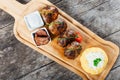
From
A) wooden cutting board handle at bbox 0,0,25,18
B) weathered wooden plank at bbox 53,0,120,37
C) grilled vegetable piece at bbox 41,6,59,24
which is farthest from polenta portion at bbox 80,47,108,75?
wooden cutting board handle at bbox 0,0,25,18

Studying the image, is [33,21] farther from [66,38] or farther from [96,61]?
[96,61]

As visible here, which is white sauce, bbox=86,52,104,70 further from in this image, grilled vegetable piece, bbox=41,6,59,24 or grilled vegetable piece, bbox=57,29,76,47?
grilled vegetable piece, bbox=41,6,59,24

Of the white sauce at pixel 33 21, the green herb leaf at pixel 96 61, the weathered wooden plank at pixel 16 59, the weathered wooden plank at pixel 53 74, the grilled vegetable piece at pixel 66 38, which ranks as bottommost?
the weathered wooden plank at pixel 53 74

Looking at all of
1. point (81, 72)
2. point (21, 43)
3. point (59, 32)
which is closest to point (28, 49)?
point (21, 43)

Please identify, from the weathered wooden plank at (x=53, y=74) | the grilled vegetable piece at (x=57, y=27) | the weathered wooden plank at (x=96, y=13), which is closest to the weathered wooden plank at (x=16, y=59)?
the weathered wooden plank at (x=53, y=74)

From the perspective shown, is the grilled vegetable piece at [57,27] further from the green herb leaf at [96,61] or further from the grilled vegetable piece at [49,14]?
the green herb leaf at [96,61]

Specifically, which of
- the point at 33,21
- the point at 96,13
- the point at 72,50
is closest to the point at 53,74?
the point at 72,50
